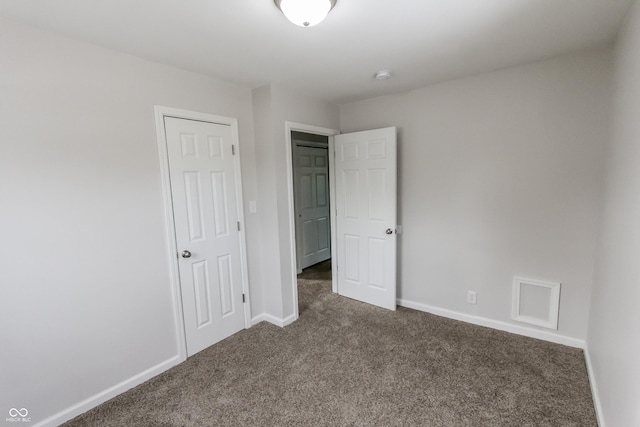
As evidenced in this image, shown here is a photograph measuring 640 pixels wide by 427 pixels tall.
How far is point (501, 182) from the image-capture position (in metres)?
2.56

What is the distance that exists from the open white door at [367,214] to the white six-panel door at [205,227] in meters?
1.28

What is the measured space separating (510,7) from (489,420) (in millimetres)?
2298

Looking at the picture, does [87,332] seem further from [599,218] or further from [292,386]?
[599,218]

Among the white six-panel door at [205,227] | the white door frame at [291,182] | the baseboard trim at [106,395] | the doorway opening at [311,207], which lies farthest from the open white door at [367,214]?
the baseboard trim at [106,395]

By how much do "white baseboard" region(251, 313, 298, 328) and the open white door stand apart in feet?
2.84

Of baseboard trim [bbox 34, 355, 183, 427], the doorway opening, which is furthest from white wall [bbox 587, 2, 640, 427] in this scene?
the doorway opening

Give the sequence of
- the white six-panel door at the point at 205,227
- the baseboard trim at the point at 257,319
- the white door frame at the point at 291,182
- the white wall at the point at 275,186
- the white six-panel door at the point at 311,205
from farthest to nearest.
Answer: the white six-panel door at the point at 311,205 → the baseboard trim at the point at 257,319 → the white door frame at the point at 291,182 → the white wall at the point at 275,186 → the white six-panel door at the point at 205,227

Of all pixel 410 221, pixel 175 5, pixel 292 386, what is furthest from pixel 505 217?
pixel 175 5

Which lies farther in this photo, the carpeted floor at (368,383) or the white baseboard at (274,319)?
the white baseboard at (274,319)

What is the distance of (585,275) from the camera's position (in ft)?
7.52

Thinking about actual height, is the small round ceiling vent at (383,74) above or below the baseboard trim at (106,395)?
above

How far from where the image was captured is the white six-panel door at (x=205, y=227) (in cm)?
235

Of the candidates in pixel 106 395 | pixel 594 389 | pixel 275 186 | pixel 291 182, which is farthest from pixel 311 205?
pixel 594 389

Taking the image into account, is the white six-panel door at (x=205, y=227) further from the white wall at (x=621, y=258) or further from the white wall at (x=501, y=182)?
the white wall at (x=621, y=258)
